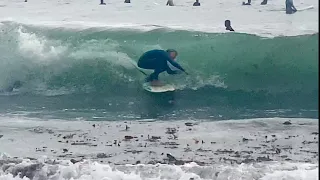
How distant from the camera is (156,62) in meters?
9.92

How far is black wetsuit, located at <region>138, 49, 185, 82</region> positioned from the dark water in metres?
0.12

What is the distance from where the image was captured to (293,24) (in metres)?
12.9

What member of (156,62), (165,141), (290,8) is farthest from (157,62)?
(290,8)

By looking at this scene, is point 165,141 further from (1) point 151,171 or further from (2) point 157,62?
(2) point 157,62

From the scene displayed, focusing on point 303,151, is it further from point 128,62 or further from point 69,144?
point 128,62

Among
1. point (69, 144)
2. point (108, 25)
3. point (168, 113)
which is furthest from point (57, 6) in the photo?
point (69, 144)

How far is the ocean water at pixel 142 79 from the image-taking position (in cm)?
588

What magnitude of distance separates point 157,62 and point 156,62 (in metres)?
0.02

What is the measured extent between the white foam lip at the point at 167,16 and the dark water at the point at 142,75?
570 mm

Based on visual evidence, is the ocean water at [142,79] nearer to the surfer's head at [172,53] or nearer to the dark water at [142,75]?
the dark water at [142,75]

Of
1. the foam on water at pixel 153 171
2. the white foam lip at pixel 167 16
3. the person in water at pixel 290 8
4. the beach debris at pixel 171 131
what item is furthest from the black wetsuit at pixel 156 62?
the person in water at pixel 290 8

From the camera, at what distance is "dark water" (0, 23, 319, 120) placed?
29.0 ft

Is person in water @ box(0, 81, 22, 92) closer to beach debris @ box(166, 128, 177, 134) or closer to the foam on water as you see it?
beach debris @ box(166, 128, 177, 134)

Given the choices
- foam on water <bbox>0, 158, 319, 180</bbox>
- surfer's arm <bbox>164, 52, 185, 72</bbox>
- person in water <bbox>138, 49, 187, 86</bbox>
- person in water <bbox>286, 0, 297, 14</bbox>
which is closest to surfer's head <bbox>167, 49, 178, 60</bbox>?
person in water <bbox>138, 49, 187, 86</bbox>
